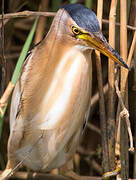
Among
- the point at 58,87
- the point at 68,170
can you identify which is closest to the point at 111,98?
the point at 58,87

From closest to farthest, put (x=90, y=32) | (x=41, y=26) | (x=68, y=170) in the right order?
(x=90, y=32), (x=68, y=170), (x=41, y=26)

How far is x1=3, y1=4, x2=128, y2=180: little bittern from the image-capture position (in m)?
0.94

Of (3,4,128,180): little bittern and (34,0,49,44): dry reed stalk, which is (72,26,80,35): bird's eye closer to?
(3,4,128,180): little bittern

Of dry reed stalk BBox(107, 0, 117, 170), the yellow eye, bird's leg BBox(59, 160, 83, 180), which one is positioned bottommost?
bird's leg BBox(59, 160, 83, 180)

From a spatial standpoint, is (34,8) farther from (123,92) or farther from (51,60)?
(123,92)

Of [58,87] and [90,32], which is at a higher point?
[90,32]

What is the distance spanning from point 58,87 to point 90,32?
0.69 ft

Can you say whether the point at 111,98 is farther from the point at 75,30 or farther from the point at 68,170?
the point at 68,170

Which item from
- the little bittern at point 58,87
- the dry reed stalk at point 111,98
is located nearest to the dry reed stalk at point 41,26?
the little bittern at point 58,87

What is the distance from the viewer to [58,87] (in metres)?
1.02

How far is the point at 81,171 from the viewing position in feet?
5.74

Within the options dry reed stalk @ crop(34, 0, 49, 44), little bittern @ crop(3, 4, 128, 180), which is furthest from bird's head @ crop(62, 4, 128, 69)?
dry reed stalk @ crop(34, 0, 49, 44)

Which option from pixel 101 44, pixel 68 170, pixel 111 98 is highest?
pixel 101 44

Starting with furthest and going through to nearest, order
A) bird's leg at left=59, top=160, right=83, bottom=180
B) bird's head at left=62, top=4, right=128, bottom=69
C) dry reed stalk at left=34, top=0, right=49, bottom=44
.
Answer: dry reed stalk at left=34, top=0, right=49, bottom=44 → bird's leg at left=59, top=160, right=83, bottom=180 → bird's head at left=62, top=4, right=128, bottom=69
